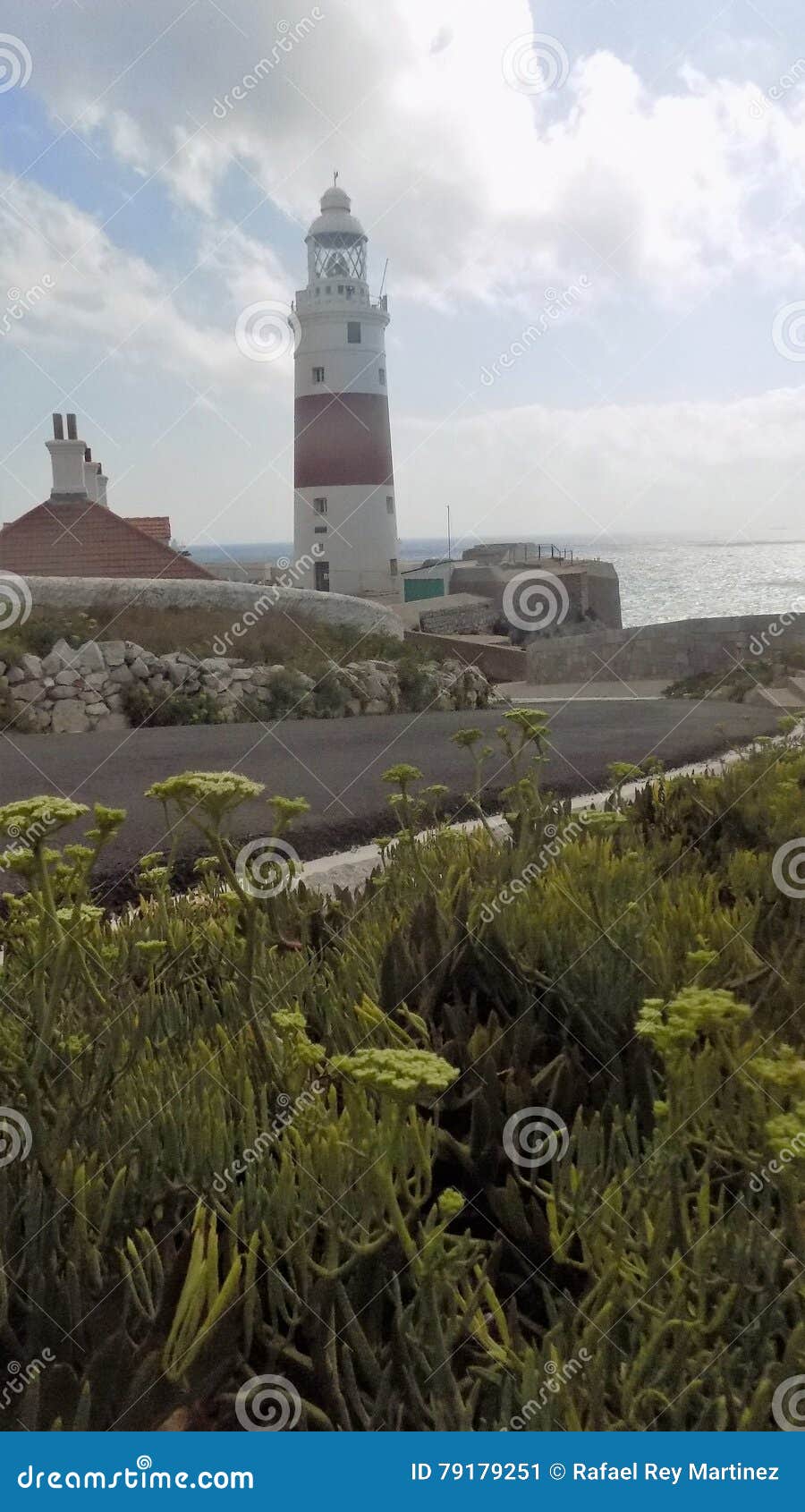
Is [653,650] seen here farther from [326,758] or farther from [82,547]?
[326,758]

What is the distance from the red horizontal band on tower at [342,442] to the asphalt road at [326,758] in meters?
25.8

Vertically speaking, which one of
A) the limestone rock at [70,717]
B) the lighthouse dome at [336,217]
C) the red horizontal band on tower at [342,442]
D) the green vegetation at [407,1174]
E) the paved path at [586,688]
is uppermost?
the lighthouse dome at [336,217]

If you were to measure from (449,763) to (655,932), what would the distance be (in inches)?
201

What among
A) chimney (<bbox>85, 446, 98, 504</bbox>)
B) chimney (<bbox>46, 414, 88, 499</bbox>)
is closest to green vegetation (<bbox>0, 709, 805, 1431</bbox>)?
chimney (<bbox>46, 414, 88, 499</bbox>)

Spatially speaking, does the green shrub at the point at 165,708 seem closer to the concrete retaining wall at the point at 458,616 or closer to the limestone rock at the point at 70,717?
the limestone rock at the point at 70,717

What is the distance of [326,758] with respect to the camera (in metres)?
8.56

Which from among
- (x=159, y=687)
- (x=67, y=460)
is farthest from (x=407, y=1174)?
(x=67, y=460)

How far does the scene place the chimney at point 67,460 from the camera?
71.5 feet

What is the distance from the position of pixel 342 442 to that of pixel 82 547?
1647 centimetres

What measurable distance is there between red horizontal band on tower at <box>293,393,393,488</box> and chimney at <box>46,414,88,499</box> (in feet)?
49.0

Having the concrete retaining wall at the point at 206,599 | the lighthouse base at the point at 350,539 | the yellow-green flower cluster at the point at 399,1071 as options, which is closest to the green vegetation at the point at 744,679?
the concrete retaining wall at the point at 206,599

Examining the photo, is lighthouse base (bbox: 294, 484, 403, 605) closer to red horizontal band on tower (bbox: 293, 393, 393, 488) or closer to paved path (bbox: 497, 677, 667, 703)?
red horizontal band on tower (bbox: 293, 393, 393, 488)

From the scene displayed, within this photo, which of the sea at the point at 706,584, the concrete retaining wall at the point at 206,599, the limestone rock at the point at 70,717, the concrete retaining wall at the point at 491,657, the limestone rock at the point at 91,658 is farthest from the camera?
the sea at the point at 706,584

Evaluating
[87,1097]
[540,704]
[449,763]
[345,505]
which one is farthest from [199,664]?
[345,505]
